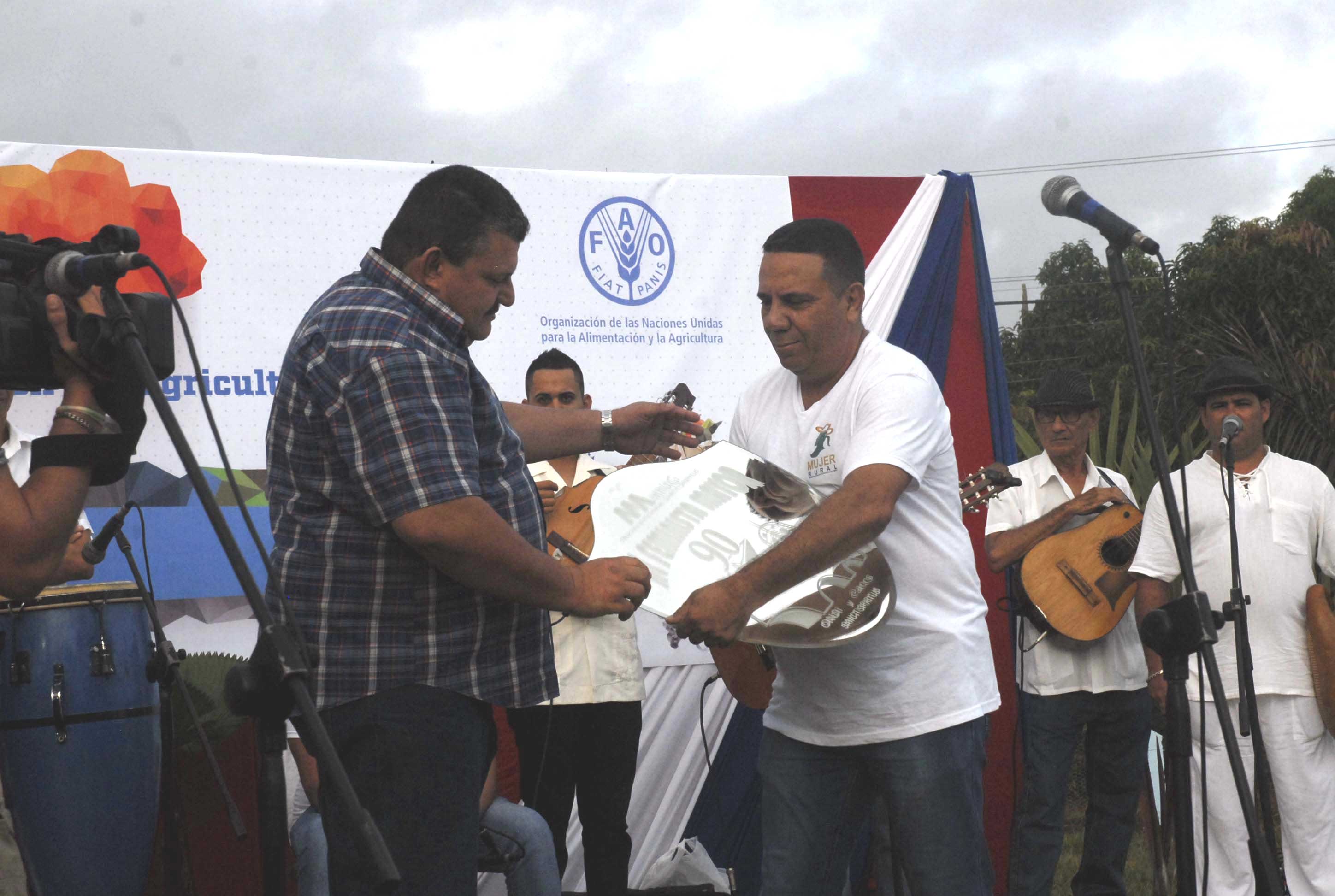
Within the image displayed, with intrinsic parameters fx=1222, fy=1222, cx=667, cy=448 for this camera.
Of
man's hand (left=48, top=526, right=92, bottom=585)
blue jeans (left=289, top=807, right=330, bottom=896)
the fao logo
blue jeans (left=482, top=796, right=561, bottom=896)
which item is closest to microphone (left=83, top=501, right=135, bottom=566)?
man's hand (left=48, top=526, right=92, bottom=585)

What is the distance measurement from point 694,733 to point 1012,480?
172cm

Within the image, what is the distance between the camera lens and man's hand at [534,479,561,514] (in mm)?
4285

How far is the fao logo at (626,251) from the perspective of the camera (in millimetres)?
5281

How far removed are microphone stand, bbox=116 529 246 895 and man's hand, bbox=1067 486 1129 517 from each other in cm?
339

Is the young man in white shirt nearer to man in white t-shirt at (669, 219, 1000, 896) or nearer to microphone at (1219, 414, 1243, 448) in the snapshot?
man in white t-shirt at (669, 219, 1000, 896)

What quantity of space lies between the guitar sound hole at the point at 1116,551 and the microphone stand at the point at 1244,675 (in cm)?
47

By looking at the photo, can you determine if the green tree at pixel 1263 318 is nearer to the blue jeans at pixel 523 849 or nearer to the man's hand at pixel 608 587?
the man's hand at pixel 608 587

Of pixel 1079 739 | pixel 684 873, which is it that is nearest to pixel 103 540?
pixel 684 873

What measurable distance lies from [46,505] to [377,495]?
18.9 inches

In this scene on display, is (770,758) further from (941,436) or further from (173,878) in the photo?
(173,878)

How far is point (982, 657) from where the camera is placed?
279 centimetres

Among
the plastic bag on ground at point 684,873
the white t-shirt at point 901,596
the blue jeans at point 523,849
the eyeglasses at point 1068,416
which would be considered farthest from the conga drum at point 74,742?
the eyeglasses at point 1068,416

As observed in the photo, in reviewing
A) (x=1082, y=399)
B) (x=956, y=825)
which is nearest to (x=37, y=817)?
(x=956, y=825)

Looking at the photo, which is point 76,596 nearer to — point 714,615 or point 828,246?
point 714,615
